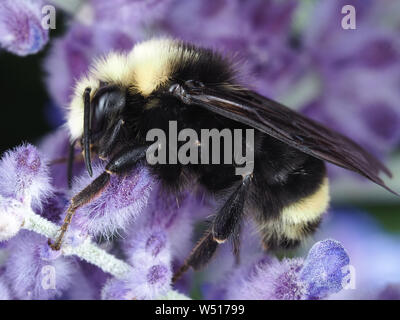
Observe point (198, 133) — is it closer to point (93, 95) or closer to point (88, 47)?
point (93, 95)

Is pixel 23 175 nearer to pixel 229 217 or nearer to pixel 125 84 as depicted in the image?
pixel 125 84

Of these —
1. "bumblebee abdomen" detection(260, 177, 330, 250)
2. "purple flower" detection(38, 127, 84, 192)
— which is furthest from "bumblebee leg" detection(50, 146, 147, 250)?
"bumblebee abdomen" detection(260, 177, 330, 250)

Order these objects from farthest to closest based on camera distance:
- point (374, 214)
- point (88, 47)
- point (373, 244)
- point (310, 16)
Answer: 1. point (374, 214)
2. point (373, 244)
3. point (310, 16)
4. point (88, 47)

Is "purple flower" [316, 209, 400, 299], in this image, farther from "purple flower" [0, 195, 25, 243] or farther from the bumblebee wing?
"purple flower" [0, 195, 25, 243]

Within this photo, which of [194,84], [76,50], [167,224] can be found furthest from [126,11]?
[167,224]
